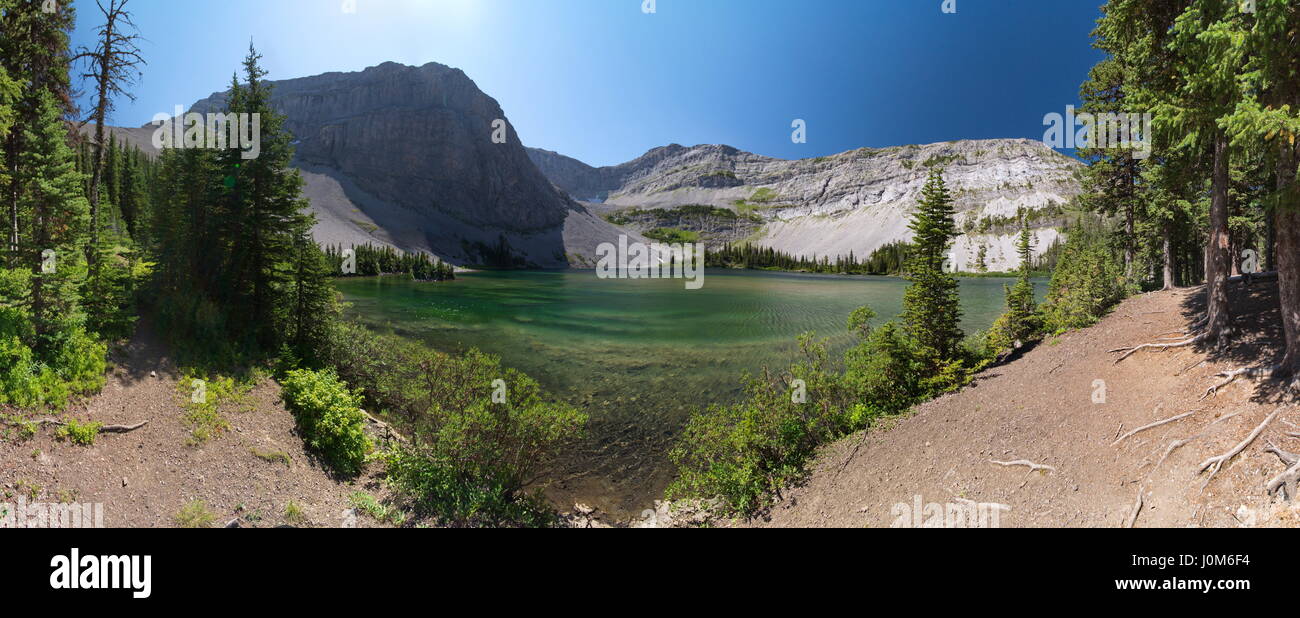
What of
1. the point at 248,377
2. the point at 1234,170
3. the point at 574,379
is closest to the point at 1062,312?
the point at 1234,170

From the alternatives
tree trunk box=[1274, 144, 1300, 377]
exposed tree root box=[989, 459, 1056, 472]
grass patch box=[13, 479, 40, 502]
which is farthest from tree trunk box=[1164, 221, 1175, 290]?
grass patch box=[13, 479, 40, 502]

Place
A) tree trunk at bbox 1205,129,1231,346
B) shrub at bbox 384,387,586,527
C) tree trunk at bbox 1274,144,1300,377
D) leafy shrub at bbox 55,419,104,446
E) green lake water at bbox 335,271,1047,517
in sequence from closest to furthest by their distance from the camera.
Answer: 1. tree trunk at bbox 1274,144,1300,377
2. leafy shrub at bbox 55,419,104,446
3. tree trunk at bbox 1205,129,1231,346
4. shrub at bbox 384,387,586,527
5. green lake water at bbox 335,271,1047,517

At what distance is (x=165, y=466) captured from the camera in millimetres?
9680

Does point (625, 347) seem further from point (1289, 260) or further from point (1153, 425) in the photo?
point (1289, 260)

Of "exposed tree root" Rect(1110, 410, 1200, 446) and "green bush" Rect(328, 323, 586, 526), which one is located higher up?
"exposed tree root" Rect(1110, 410, 1200, 446)

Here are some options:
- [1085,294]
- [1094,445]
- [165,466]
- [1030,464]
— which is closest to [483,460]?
[165,466]

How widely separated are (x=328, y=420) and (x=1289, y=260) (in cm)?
2272

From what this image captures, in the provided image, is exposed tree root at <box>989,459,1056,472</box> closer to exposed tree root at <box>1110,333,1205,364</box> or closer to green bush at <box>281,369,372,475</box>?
exposed tree root at <box>1110,333,1205,364</box>

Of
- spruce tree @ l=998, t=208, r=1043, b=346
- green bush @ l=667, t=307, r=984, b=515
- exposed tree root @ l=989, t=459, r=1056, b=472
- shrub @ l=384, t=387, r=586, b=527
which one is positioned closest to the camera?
exposed tree root @ l=989, t=459, r=1056, b=472

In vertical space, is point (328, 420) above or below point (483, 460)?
above

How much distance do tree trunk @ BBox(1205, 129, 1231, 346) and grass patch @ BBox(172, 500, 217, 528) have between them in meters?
22.4

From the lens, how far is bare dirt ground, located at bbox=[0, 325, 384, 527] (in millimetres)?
8375

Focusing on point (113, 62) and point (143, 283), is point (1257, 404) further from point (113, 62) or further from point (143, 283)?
point (113, 62)

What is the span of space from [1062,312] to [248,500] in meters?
27.0
